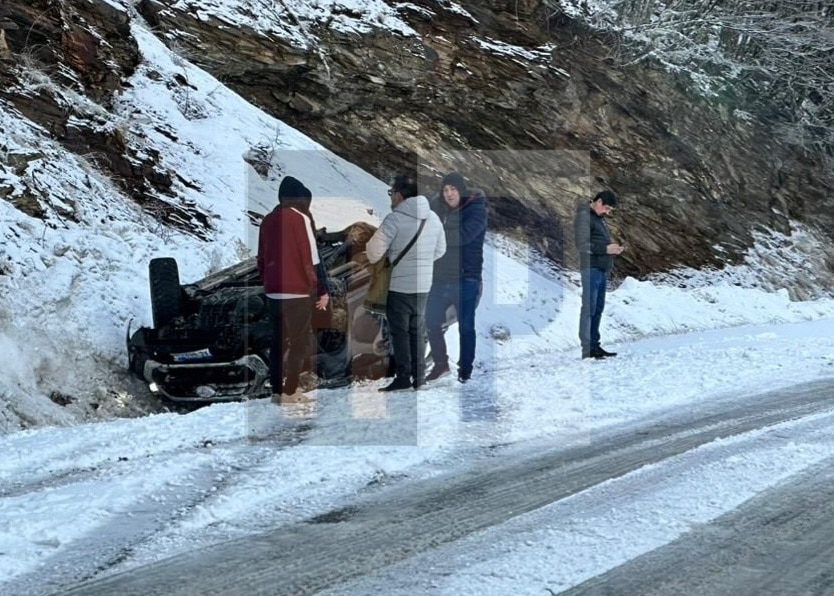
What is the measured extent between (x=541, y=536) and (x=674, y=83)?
57.8 ft

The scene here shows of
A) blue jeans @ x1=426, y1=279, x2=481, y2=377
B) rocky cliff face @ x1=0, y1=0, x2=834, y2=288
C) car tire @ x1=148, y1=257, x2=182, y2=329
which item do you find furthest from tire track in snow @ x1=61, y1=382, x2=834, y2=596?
rocky cliff face @ x1=0, y1=0, x2=834, y2=288

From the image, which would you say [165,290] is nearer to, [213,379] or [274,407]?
[213,379]

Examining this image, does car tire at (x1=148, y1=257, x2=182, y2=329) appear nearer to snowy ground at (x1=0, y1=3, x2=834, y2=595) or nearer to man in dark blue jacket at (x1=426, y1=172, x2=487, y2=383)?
snowy ground at (x1=0, y1=3, x2=834, y2=595)

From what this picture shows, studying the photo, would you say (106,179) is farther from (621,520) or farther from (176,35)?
(621,520)

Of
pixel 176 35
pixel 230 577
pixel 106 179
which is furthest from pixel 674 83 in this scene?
pixel 230 577

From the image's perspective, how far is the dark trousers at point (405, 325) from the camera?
738 cm

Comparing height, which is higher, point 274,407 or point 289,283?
point 289,283

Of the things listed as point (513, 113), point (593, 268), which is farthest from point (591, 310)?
point (513, 113)

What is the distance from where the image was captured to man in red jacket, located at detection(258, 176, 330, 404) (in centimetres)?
695

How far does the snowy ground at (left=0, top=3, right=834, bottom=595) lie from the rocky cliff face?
3.94ft

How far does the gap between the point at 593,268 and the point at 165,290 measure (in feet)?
15.1

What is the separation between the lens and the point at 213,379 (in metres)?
7.20

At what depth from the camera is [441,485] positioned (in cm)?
475

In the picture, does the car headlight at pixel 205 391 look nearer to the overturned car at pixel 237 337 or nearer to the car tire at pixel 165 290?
the overturned car at pixel 237 337
